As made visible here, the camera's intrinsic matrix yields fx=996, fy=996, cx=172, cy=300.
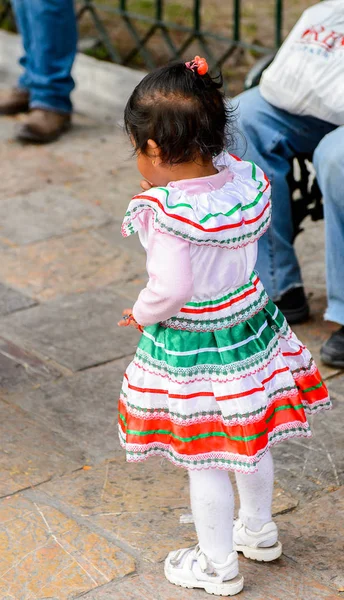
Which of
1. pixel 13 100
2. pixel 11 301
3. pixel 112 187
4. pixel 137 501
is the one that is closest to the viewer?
pixel 137 501

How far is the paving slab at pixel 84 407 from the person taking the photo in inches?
112

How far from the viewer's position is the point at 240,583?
223 centimetres

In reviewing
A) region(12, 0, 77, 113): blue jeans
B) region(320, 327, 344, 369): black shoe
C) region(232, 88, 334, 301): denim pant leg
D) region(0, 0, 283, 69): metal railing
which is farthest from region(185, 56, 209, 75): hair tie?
region(12, 0, 77, 113): blue jeans

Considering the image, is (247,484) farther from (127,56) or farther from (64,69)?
(127,56)

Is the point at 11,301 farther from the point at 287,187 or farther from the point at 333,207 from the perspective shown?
the point at 333,207

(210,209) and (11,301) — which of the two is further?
(11,301)

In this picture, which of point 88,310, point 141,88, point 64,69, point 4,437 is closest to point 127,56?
point 64,69

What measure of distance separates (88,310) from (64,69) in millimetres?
2001

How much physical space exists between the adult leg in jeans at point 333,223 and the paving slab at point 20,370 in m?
0.90

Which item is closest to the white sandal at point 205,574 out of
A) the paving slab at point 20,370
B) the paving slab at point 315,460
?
the paving slab at point 315,460

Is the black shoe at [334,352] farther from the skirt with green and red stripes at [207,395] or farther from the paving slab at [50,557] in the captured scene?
the paving slab at [50,557]

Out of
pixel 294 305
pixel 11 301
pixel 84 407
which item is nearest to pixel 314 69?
pixel 294 305

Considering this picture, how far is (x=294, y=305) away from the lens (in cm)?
348

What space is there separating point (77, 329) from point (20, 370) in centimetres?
34
